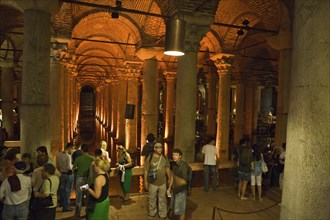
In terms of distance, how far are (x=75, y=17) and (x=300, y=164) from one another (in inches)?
377

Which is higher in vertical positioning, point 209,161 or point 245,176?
point 209,161

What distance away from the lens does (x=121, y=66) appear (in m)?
15.9

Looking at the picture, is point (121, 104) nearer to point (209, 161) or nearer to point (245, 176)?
point (209, 161)

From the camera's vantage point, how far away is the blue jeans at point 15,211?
11.9 feet

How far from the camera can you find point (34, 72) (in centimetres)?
538

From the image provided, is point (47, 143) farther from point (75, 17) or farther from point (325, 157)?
point (75, 17)

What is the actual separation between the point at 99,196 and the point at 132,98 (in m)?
10.2

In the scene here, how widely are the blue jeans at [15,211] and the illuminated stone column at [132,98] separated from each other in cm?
927

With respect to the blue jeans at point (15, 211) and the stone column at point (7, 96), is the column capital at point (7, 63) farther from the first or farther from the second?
the blue jeans at point (15, 211)

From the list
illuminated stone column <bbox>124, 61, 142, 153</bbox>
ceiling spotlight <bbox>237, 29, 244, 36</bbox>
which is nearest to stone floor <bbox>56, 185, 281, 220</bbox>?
ceiling spotlight <bbox>237, 29, 244, 36</bbox>

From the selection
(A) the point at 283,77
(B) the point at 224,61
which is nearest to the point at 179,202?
(A) the point at 283,77

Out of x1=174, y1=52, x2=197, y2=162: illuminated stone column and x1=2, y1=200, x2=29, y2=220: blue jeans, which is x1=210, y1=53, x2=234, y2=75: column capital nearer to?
x1=174, y1=52, x2=197, y2=162: illuminated stone column

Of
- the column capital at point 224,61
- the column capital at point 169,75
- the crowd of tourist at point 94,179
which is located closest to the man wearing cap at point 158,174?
the crowd of tourist at point 94,179

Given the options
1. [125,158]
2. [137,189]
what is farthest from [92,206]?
[137,189]
